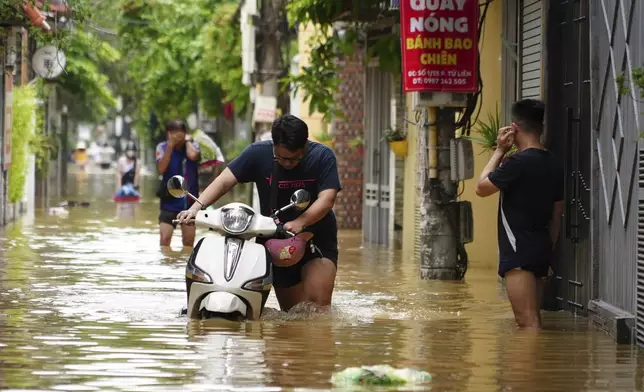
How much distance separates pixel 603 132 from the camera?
11555mm

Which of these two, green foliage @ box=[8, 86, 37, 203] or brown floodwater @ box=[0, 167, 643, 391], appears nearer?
brown floodwater @ box=[0, 167, 643, 391]

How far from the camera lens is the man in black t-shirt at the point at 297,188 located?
10.8 m

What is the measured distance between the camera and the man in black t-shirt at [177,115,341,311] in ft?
35.3

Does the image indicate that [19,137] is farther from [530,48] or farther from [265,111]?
[530,48]

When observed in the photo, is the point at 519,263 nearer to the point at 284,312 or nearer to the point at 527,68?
the point at 284,312

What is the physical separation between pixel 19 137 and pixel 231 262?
1895cm

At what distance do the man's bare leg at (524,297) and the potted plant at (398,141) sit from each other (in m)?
11.1

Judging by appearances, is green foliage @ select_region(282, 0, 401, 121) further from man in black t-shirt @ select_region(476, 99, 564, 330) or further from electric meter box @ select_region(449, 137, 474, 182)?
man in black t-shirt @ select_region(476, 99, 564, 330)

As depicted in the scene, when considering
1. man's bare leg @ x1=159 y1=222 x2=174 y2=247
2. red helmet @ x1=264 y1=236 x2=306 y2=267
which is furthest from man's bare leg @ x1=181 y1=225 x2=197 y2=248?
red helmet @ x1=264 y1=236 x2=306 y2=267

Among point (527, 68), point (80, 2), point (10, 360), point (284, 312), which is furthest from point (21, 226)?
point (10, 360)

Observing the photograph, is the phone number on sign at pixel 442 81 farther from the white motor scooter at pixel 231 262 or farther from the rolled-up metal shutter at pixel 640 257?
the rolled-up metal shutter at pixel 640 257

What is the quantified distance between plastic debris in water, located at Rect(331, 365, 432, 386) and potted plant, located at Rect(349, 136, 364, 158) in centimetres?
1742

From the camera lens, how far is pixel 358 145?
26484 millimetres

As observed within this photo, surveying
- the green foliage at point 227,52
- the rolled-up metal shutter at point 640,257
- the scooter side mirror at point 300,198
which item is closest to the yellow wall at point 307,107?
the green foliage at point 227,52
